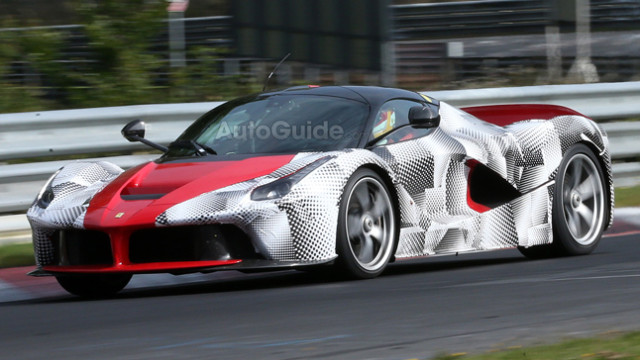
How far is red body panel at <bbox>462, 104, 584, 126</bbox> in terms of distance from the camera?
823cm

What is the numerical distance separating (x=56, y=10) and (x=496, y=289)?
39.5 ft

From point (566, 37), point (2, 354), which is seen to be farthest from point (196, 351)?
point (566, 37)

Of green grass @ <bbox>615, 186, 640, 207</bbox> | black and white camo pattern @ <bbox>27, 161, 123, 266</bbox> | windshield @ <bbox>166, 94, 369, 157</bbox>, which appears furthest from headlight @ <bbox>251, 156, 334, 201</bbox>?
green grass @ <bbox>615, 186, 640, 207</bbox>

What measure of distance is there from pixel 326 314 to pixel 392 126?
2.03 m

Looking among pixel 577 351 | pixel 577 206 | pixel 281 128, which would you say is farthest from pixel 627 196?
pixel 577 351

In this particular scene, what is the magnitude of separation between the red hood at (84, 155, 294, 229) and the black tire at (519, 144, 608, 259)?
2223mm

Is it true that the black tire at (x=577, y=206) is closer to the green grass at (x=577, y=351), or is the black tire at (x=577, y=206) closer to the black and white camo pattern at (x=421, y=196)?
the black and white camo pattern at (x=421, y=196)

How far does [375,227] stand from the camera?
6.71 m

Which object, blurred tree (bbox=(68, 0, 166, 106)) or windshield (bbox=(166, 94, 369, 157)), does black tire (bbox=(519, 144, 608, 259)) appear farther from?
blurred tree (bbox=(68, 0, 166, 106))

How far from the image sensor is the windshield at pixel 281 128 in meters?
6.94

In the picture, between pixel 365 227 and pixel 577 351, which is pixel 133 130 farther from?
pixel 577 351

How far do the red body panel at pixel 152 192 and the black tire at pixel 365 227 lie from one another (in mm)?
419

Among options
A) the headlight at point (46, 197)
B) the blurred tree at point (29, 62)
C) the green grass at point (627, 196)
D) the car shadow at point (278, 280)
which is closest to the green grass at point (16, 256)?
the car shadow at point (278, 280)

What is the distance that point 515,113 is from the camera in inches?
329
